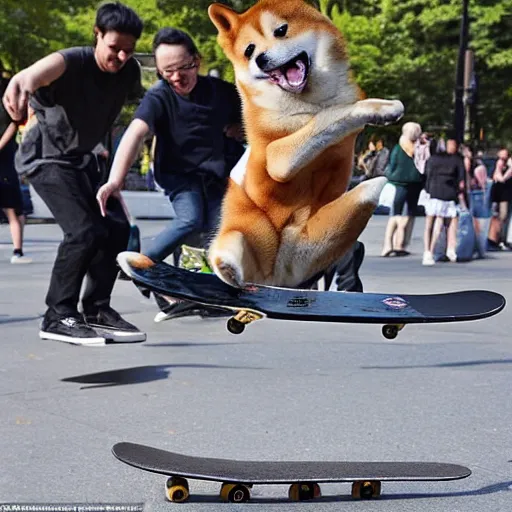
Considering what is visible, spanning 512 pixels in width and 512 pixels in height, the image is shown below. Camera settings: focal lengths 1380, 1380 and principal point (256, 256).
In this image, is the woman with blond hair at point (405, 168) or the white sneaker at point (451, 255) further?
the white sneaker at point (451, 255)

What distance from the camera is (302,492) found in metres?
4.97

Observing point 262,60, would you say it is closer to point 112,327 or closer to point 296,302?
point 296,302

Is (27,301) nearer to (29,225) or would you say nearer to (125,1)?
(125,1)

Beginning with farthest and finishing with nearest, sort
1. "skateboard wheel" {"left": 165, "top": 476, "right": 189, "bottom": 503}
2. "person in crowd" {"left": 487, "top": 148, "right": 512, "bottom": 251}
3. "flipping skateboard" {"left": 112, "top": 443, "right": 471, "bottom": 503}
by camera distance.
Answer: "person in crowd" {"left": 487, "top": 148, "right": 512, "bottom": 251}, "skateboard wheel" {"left": 165, "top": 476, "right": 189, "bottom": 503}, "flipping skateboard" {"left": 112, "top": 443, "right": 471, "bottom": 503}

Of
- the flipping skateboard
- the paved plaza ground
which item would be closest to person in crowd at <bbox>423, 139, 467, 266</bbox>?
the paved plaza ground

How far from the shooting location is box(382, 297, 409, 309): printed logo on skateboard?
171 inches

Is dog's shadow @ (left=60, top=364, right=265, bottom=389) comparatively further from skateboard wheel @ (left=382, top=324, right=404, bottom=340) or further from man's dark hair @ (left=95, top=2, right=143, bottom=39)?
skateboard wheel @ (left=382, top=324, right=404, bottom=340)

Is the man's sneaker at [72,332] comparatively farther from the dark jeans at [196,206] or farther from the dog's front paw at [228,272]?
the dog's front paw at [228,272]

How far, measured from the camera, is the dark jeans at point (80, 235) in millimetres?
6559

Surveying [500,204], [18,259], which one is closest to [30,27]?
[18,259]

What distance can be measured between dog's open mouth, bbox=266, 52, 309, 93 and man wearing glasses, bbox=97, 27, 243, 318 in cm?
30

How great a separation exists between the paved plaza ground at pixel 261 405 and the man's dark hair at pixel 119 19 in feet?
5.57

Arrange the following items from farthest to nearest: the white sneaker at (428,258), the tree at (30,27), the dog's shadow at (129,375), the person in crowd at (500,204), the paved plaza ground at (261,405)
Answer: the person in crowd at (500,204) < the white sneaker at (428,258) < the dog's shadow at (129,375) < the tree at (30,27) < the paved plaza ground at (261,405)

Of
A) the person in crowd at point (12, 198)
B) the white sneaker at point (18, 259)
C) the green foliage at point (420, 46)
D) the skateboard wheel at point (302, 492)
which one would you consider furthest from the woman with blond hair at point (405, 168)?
the white sneaker at point (18, 259)
